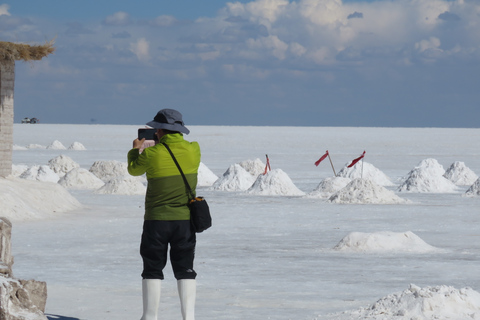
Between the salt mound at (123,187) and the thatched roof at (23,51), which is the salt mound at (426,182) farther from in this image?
the thatched roof at (23,51)

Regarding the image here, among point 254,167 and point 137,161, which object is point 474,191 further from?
point 137,161

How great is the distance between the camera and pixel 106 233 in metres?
12.8

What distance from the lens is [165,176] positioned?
5.62 meters

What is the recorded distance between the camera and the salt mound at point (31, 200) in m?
14.1

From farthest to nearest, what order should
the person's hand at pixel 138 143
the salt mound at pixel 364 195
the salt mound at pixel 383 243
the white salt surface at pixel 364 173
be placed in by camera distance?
the white salt surface at pixel 364 173 → the salt mound at pixel 364 195 → the salt mound at pixel 383 243 → the person's hand at pixel 138 143

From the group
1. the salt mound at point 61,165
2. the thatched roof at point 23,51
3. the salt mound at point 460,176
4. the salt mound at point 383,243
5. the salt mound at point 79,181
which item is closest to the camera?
the salt mound at point 383,243

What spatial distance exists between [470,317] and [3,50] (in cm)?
1164

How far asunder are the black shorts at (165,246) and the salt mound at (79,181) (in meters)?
16.7

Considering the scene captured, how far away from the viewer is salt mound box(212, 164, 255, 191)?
72.4 feet

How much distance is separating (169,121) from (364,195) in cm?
1289

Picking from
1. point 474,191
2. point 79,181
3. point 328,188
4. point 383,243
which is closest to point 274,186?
point 328,188

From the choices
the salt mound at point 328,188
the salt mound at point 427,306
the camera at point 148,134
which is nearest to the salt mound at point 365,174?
the salt mound at point 328,188

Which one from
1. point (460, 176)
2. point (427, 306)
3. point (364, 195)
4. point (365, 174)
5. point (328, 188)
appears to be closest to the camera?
point (427, 306)

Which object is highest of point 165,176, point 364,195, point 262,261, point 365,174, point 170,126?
point 170,126
